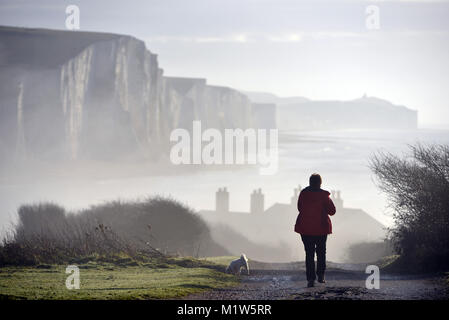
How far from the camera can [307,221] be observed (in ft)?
35.1

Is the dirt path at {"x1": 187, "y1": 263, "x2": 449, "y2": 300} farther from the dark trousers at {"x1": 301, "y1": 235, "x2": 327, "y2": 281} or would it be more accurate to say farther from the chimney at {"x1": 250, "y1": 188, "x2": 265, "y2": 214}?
the chimney at {"x1": 250, "y1": 188, "x2": 265, "y2": 214}

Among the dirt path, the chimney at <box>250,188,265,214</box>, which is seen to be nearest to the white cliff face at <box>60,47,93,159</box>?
the chimney at <box>250,188,265,214</box>

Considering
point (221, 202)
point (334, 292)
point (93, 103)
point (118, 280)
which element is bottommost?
point (118, 280)

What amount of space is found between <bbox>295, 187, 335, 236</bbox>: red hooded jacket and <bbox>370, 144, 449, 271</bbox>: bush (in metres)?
7.17

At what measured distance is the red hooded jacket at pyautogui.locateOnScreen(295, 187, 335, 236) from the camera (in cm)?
1066

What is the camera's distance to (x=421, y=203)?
62.4 feet

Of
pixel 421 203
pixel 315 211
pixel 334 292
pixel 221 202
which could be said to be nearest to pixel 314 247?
pixel 315 211

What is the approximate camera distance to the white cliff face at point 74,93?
71.1m

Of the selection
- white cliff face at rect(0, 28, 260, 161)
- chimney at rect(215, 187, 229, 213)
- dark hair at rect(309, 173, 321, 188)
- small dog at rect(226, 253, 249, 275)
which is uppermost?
white cliff face at rect(0, 28, 260, 161)

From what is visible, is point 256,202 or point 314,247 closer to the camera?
point 314,247

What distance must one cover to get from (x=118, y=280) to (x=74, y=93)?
6264cm

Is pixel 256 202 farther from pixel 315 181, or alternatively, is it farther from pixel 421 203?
pixel 315 181

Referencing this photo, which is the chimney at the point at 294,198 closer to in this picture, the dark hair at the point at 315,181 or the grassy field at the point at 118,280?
the grassy field at the point at 118,280
